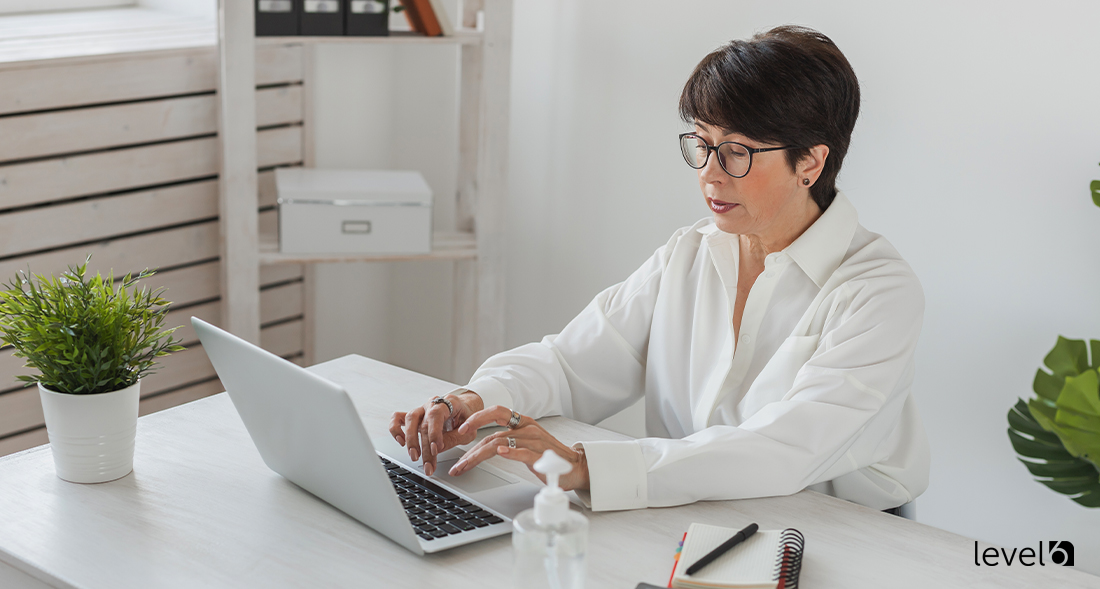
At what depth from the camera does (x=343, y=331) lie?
3410 millimetres

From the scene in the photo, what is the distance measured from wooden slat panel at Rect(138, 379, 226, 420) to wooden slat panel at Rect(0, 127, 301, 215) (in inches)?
24.1

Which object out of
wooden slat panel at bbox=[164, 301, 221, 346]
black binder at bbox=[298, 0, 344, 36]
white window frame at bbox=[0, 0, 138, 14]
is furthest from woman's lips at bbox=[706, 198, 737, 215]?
white window frame at bbox=[0, 0, 138, 14]

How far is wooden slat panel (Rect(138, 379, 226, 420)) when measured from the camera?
2.83m

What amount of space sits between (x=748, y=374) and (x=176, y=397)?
6.23 ft

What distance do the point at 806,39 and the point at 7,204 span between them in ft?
6.29

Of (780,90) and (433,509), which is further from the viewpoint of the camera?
(780,90)

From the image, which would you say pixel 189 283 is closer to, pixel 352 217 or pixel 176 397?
pixel 176 397

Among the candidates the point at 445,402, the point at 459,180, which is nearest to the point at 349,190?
the point at 459,180

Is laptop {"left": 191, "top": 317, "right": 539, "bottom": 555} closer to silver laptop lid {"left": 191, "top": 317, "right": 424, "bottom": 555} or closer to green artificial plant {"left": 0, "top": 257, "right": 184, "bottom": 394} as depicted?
silver laptop lid {"left": 191, "top": 317, "right": 424, "bottom": 555}

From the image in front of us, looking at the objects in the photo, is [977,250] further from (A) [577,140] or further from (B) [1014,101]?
(A) [577,140]

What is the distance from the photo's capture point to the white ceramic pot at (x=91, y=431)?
127 cm

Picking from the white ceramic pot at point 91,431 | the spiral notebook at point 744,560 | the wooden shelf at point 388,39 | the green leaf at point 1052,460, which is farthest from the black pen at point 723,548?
the wooden shelf at point 388,39

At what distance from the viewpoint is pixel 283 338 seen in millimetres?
3203

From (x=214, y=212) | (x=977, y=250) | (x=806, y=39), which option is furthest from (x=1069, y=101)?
(x=214, y=212)
